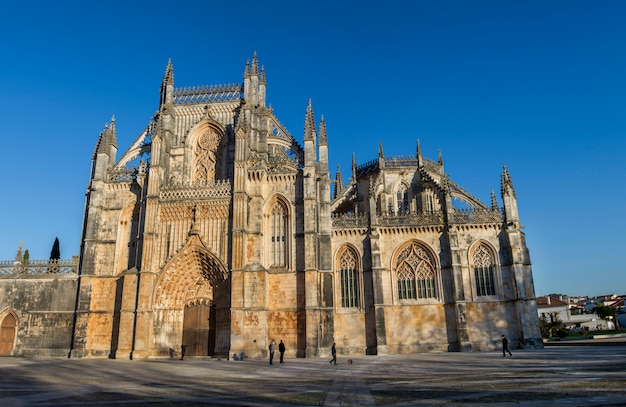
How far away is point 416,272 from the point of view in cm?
3331

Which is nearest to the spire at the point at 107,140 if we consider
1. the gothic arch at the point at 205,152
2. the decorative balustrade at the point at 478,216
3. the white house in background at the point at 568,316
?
the gothic arch at the point at 205,152

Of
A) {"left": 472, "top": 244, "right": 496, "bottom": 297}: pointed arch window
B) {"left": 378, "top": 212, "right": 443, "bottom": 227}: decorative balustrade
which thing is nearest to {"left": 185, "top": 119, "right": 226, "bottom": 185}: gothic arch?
{"left": 378, "top": 212, "right": 443, "bottom": 227}: decorative balustrade

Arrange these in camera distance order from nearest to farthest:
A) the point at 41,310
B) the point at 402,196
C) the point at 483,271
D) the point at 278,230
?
the point at 41,310 → the point at 278,230 → the point at 483,271 → the point at 402,196

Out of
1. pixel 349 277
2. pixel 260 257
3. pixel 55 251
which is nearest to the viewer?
pixel 260 257

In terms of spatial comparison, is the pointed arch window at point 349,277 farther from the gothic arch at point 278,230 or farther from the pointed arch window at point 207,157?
the pointed arch window at point 207,157

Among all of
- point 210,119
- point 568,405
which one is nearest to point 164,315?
point 210,119

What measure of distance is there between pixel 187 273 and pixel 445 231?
18.7m

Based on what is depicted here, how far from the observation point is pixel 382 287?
3225 centimetres

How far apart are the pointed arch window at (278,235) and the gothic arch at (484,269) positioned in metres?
13.6

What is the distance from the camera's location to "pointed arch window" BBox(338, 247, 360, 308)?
32.9 m

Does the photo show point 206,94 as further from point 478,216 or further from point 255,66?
point 478,216

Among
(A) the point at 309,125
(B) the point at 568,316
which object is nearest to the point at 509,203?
(A) the point at 309,125

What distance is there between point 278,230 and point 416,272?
10.7 m

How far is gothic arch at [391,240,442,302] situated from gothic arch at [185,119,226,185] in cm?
1478
